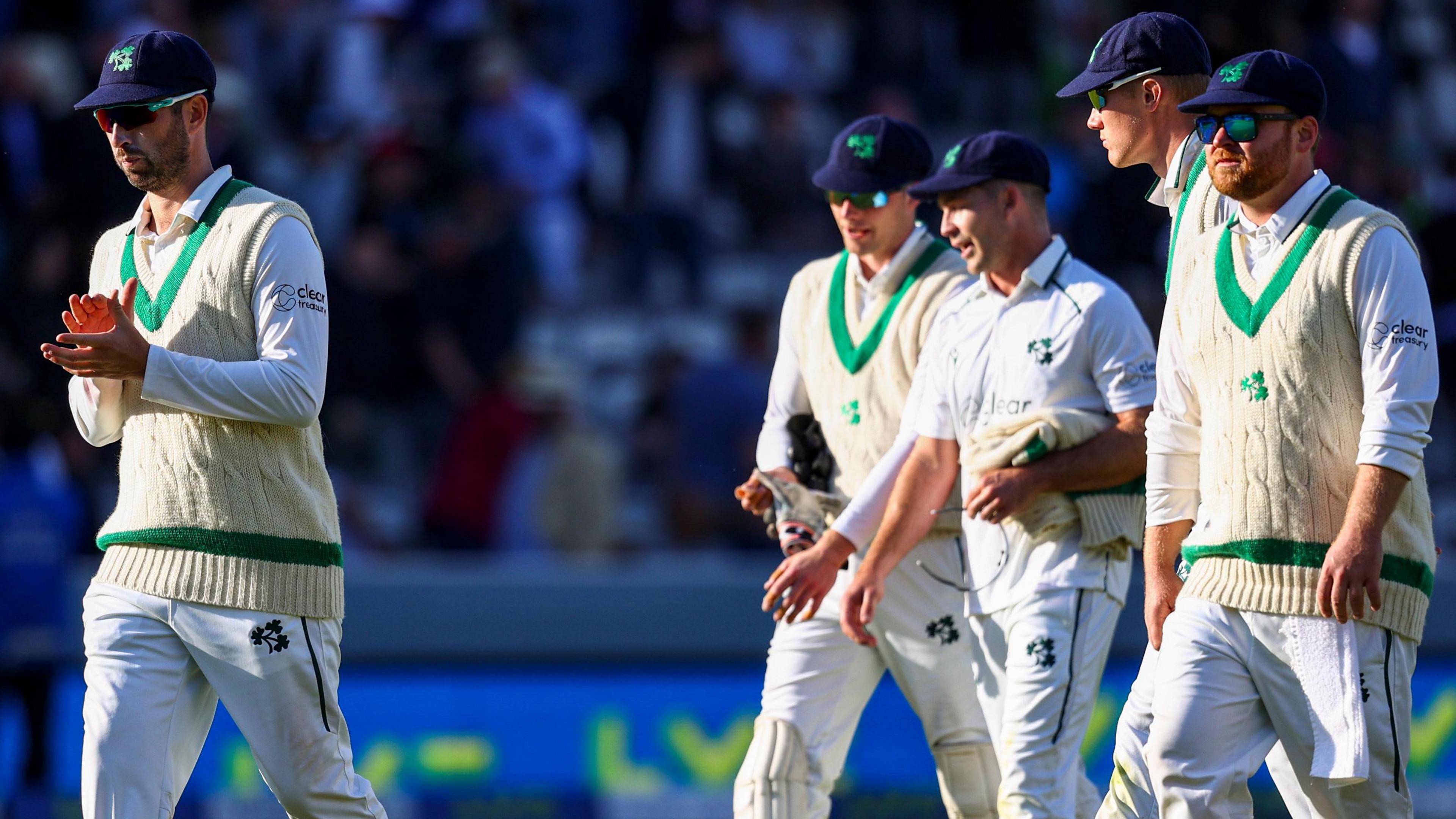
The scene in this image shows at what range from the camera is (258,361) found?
16.4 ft

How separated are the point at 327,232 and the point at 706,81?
3.02 metres

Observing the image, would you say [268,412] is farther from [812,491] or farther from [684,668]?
[684,668]

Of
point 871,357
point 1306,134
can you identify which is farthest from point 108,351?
point 1306,134

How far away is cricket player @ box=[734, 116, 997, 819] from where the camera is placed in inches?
244

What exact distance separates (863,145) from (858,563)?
1403mm

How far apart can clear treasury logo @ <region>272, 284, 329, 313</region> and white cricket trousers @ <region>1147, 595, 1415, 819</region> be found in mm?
2432

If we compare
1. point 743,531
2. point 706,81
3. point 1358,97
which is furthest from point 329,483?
point 1358,97

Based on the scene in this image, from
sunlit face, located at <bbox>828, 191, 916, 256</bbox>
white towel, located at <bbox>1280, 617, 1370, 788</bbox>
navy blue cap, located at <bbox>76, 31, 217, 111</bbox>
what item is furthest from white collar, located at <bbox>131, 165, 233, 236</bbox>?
white towel, located at <bbox>1280, 617, 1370, 788</bbox>

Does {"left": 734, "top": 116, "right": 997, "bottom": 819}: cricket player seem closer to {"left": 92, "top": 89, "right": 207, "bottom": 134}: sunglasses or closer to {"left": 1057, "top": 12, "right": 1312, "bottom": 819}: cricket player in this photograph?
{"left": 1057, "top": 12, "right": 1312, "bottom": 819}: cricket player

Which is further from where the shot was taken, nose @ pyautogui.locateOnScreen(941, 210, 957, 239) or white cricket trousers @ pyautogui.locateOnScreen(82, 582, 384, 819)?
nose @ pyautogui.locateOnScreen(941, 210, 957, 239)

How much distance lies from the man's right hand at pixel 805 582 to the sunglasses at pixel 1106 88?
1622 millimetres

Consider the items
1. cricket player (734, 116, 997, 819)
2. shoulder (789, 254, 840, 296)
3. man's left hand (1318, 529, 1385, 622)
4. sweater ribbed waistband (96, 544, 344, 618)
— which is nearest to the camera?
man's left hand (1318, 529, 1385, 622)

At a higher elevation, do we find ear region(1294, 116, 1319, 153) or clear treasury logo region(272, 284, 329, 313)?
ear region(1294, 116, 1319, 153)

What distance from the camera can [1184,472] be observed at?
203 inches
